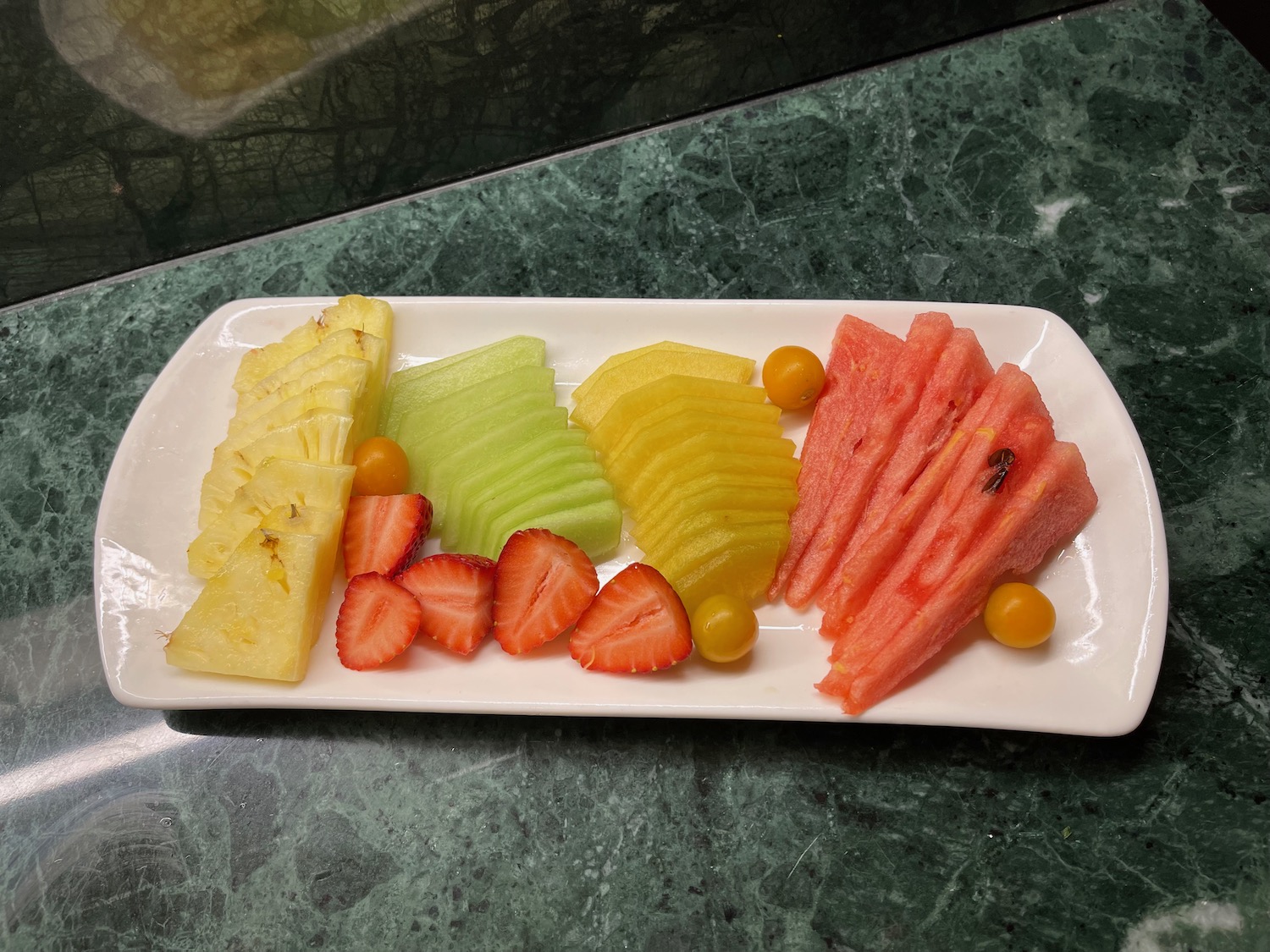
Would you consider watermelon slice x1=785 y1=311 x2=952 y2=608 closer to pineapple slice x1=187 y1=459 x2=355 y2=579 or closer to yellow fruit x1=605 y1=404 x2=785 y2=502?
yellow fruit x1=605 y1=404 x2=785 y2=502

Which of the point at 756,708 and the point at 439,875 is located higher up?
the point at 756,708

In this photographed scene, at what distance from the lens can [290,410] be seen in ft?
8.47

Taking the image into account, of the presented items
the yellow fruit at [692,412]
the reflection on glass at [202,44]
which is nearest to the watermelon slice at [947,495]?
the yellow fruit at [692,412]

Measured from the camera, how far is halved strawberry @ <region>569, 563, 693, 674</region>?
2.28 meters

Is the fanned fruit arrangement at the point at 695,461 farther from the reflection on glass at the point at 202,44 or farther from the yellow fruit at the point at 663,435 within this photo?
the reflection on glass at the point at 202,44

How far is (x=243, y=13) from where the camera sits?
109 inches

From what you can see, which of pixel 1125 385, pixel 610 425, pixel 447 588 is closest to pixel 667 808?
pixel 447 588

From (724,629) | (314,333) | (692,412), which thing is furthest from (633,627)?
(314,333)

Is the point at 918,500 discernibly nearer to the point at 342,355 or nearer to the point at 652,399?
the point at 652,399

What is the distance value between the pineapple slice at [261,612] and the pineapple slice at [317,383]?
39cm

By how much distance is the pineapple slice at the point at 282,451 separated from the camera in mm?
2502

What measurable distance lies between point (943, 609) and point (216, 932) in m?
1.79

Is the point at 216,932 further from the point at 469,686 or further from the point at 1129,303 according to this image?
the point at 1129,303

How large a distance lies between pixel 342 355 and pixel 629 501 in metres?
0.84
